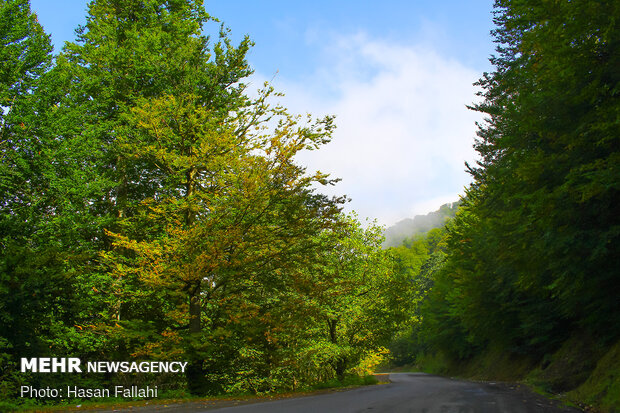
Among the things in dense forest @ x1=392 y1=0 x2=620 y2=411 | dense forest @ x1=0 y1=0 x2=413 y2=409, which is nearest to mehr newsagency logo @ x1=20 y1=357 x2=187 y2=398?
dense forest @ x1=0 y1=0 x2=413 y2=409

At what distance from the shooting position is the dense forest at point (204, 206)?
10.2 metres

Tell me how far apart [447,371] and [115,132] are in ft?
141

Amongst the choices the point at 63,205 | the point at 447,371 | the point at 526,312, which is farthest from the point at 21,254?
the point at 447,371

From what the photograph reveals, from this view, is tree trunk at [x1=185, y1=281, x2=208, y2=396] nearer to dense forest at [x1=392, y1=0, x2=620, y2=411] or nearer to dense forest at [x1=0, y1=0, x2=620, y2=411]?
dense forest at [x1=0, y1=0, x2=620, y2=411]

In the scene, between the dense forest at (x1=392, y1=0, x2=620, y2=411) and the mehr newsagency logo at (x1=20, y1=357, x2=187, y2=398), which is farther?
the mehr newsagency logo at (x1=20, y1=357, x2=187, y2=398)

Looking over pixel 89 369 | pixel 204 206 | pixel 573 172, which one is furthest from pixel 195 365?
pixel 573 172

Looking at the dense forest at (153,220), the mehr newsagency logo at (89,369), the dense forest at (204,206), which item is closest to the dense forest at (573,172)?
the dense forest at (204,206)

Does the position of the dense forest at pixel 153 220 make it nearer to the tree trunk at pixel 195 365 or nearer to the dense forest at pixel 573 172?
the tree trunk at pixel 195 365

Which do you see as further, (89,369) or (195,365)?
(89,369)

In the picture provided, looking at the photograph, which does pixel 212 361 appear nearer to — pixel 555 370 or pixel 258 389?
pixel 258 389

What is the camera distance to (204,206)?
50.2 ft

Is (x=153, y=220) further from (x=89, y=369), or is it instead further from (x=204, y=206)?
(x=89, y=369)

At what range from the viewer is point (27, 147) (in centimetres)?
1441

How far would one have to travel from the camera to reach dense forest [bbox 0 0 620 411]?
10.2 m
